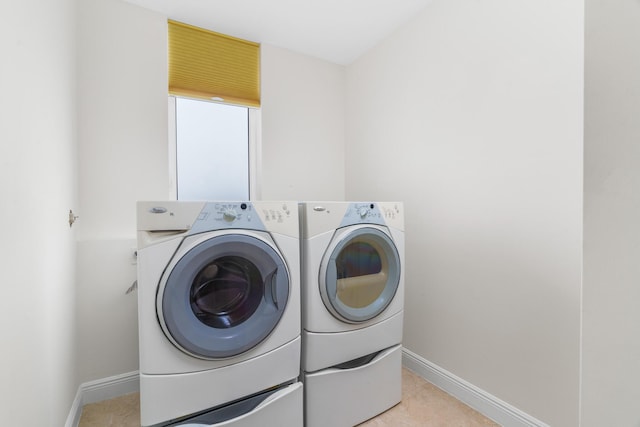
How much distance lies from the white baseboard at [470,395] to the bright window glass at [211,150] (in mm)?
1833

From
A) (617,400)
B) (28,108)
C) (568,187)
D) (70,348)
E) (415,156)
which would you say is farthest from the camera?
(415,156)

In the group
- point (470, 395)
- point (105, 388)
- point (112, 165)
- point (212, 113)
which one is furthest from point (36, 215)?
point (470, 395)

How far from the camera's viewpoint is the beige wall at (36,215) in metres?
0.77

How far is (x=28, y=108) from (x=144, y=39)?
1.22 metres

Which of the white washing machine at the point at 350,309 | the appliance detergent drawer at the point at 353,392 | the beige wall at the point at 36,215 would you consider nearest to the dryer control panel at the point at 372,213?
the white washing machine at the point at 350,309

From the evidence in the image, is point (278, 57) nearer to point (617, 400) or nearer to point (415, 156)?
point (415, 156)

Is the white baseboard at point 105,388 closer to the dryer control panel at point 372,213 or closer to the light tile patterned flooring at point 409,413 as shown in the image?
the light tile patterned flooring at point 409,413

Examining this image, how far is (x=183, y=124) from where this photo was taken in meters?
2.12

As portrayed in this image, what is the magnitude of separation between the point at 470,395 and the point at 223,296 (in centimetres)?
148

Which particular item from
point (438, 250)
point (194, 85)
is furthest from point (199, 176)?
point (438, 250)

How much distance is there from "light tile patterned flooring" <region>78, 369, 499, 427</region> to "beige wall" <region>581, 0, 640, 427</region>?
128 cm

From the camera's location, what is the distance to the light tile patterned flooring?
1438 mm

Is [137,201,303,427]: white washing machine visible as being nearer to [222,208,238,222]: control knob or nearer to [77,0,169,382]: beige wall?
[222,208,238,222]: control knob

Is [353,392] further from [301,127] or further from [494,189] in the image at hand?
[301,127]
